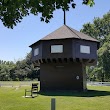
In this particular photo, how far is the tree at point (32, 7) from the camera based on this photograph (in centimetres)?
546

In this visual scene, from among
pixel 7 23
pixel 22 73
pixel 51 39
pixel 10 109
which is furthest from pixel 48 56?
pixel 22 73

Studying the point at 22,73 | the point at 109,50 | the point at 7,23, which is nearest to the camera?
the point at 7,23

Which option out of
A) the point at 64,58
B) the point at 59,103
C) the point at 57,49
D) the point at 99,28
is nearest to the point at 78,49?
the point at 64,58

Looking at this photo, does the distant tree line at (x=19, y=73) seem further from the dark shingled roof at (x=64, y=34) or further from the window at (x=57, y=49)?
the window at (x=57, y=49)

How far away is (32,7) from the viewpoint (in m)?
5.71

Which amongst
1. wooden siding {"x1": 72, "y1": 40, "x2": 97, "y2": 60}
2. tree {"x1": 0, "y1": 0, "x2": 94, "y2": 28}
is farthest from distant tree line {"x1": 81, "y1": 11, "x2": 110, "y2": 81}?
tree {"x1": 0, "y1": 0, "x2": 94, "y2": 28}

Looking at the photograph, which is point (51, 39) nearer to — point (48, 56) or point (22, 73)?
point (48, 56)

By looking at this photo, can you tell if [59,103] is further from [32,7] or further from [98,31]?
[98,31]

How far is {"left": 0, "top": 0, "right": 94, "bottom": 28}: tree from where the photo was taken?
5463 millimetres

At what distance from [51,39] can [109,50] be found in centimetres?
2202

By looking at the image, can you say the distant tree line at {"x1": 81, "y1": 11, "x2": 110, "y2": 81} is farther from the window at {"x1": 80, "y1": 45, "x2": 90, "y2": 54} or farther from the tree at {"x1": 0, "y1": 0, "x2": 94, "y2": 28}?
the tree at {"x1": 0, "y1": 0, "x2": 94, "y2": 28}

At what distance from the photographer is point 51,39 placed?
28.1 m

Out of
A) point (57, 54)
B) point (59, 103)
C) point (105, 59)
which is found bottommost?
point (59, 103)

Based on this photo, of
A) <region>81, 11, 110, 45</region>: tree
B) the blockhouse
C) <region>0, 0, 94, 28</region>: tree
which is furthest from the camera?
<region>81, 11, 110, 45</region>: tree
